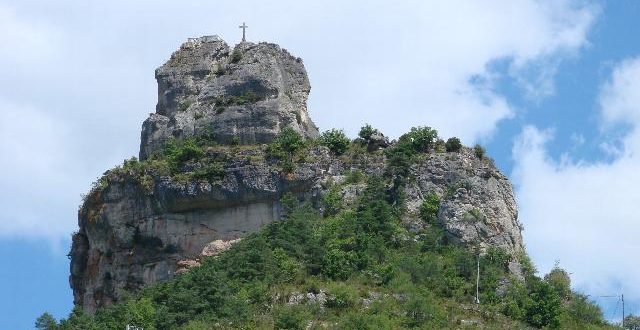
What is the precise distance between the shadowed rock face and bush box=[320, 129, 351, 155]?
1954 mm

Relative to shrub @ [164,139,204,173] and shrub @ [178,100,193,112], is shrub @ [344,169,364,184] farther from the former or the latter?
shrub @ [178,100,193,112]

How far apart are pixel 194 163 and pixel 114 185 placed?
146 inches

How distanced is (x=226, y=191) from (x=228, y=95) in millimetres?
6440

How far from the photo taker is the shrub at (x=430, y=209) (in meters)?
79.0

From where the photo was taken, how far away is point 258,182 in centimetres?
8094

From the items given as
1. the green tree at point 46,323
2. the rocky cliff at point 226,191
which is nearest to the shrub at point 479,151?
the rocky cliff at point 226,191

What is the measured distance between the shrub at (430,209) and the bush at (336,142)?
203 inches

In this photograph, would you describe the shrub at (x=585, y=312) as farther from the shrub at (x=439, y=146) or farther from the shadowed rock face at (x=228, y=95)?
the shadowed rock face at (x=228, y=95)

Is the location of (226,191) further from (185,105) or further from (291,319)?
(291,319)

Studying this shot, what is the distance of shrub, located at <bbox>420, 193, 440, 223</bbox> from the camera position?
259ft

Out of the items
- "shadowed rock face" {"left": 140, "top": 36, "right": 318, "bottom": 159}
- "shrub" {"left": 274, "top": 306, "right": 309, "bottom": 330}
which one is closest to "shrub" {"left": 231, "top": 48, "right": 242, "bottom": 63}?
"shadowed rock face" {"left": 140, "top": 36, "right": 318, "bottom": 159}

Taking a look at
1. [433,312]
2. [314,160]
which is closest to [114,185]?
[314,160]

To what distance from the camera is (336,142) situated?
83125 mm

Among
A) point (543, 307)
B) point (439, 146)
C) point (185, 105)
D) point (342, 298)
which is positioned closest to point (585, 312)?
point (543, 307)
